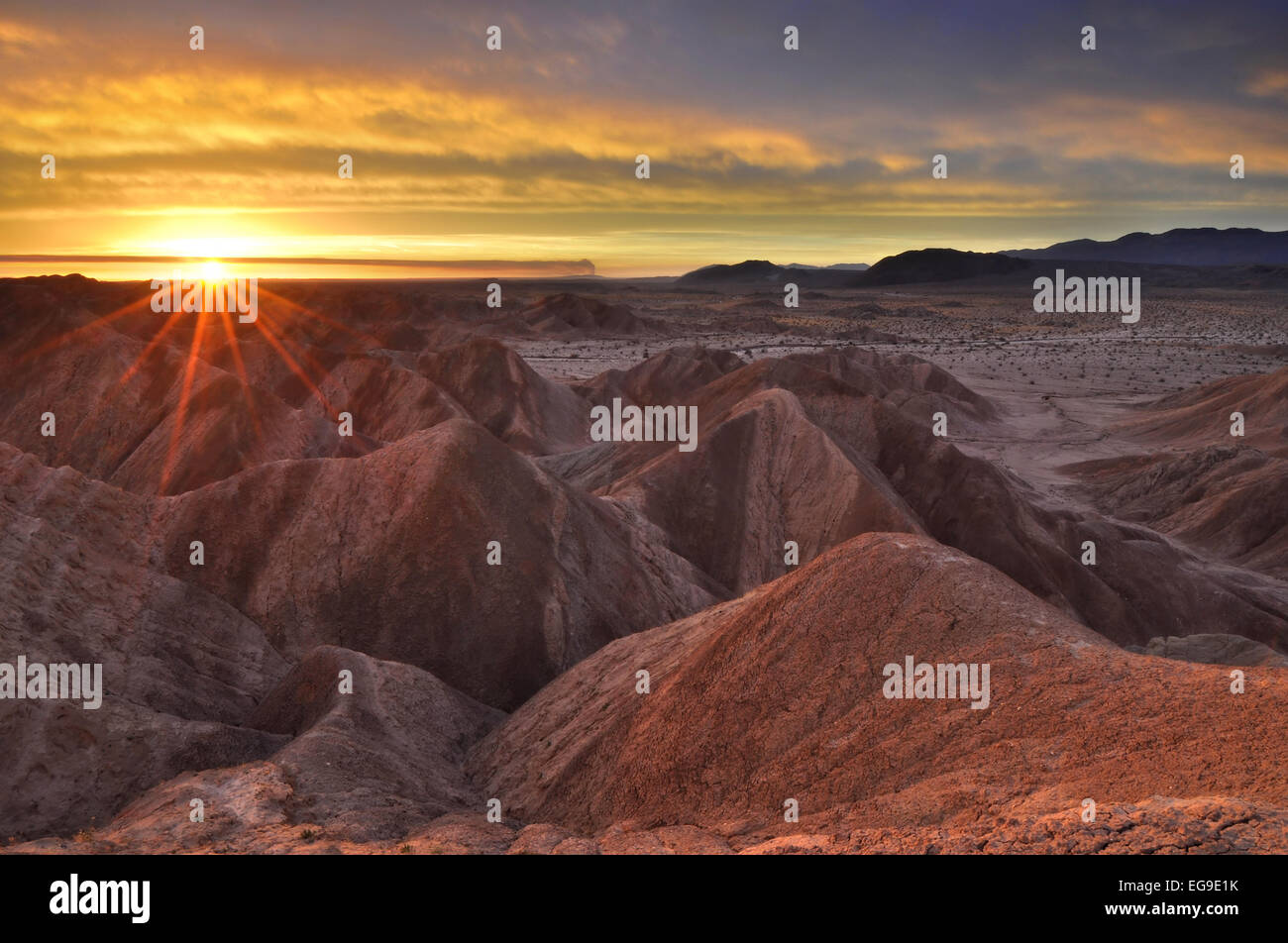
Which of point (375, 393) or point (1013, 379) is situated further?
point (1013, 379)

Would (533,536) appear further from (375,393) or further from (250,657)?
(375,393)

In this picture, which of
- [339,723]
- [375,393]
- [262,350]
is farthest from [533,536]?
[262,350]

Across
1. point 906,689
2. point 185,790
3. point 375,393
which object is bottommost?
point 185,790

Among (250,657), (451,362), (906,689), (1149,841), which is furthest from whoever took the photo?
(451,362)

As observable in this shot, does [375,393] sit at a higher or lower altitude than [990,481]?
higher

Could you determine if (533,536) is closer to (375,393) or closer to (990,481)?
(990,481)

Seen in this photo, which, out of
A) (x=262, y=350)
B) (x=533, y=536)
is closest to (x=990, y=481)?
(x=533, y=536)

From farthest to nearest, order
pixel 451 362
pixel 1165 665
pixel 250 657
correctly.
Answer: pixel 451 362 < pixel 250 657 < pixel 1165 665
